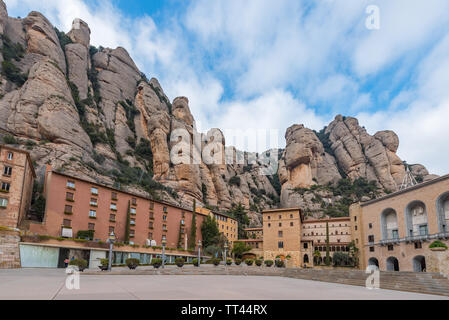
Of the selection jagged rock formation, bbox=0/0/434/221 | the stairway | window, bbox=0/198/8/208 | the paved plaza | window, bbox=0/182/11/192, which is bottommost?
the stairway

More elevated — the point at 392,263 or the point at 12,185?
the point at 12,185


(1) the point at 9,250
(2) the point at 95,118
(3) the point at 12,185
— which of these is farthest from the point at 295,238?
(2) the point at 95,118

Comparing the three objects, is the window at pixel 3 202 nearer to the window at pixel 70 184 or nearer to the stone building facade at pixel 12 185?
the stone building facade at pixel 12 185

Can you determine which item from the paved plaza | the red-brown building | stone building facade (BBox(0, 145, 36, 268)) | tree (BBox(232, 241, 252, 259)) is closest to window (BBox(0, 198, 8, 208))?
stone building facade (BBox(0, 145, 36, 268))

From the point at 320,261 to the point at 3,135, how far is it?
66.2 metres

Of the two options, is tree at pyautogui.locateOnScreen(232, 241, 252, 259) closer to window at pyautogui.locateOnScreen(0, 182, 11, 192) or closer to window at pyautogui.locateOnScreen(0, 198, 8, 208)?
window at pyautogui.locateOnScreen(0, 198, 8, 208)

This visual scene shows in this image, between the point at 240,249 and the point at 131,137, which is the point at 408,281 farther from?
the point at 131,137

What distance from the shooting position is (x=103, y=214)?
44.5 metres

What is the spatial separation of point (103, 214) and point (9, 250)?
1634 centimetres

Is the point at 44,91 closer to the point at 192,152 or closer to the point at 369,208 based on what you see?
the point at 192,152

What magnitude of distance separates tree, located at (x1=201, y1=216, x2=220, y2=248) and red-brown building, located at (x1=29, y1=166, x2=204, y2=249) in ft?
14.8

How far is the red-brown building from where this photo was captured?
38.6 m

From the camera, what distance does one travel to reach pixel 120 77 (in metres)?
94.4

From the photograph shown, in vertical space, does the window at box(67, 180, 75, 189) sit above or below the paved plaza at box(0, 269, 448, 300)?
above
